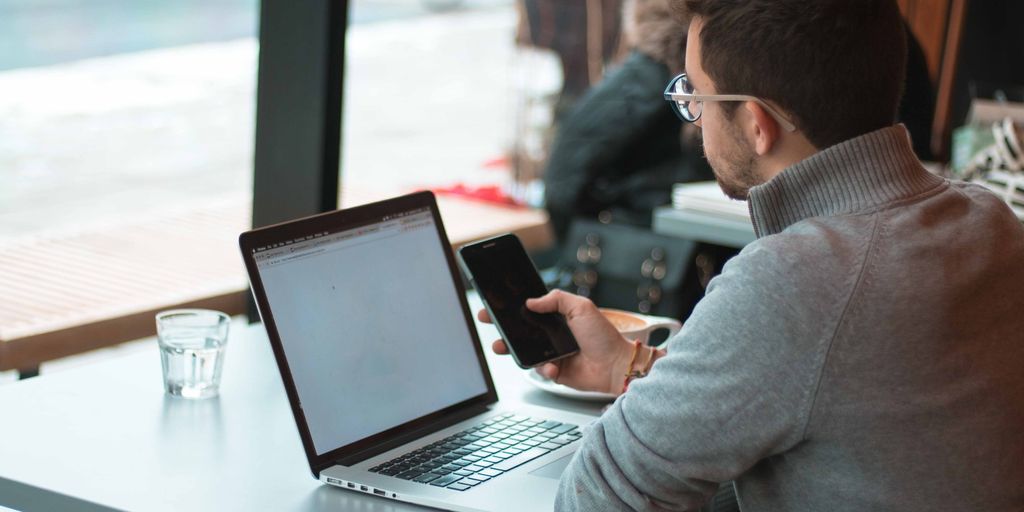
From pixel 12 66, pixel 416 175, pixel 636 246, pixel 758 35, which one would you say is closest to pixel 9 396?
pixel 758 35

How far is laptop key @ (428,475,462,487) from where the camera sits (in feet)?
4.83

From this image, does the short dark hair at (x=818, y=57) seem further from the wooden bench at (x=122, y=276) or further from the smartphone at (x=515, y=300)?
the wooden bench at (x=122, y=276)

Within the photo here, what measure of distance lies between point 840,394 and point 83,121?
3670 millimetres

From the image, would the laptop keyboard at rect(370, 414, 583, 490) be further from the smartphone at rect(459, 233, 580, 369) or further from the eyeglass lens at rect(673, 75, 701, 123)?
the eyeglass lens at rect(673, 75, 701, 123)

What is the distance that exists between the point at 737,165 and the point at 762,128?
7 cm

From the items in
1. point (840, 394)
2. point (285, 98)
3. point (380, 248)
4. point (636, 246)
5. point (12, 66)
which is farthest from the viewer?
point (12, 66)

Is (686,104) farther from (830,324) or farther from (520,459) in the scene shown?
(520,459)

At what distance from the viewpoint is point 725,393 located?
1.22 metres

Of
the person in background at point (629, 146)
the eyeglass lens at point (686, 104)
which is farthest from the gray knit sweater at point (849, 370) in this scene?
the person in background at point (629, 146)

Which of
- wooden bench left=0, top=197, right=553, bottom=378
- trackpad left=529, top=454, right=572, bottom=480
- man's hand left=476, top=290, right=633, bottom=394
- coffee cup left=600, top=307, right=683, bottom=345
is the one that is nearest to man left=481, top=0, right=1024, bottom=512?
trackpad left=529, top=454, right=572, bottom=480

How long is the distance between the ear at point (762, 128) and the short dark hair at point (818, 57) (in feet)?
0.05

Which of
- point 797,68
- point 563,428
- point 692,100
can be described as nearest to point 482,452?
point 563,428

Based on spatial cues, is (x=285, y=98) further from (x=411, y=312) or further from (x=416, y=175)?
(x=416, y=175)

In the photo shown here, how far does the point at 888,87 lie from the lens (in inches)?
52.1
